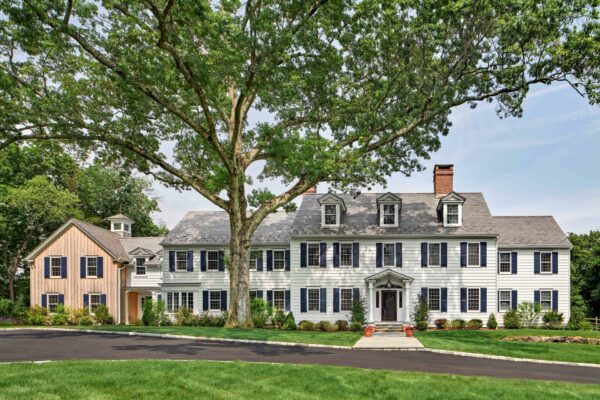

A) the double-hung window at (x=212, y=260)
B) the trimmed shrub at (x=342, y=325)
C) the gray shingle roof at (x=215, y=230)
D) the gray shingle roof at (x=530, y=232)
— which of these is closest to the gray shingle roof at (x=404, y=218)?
the gray shingle roof at (x=215, y=230)

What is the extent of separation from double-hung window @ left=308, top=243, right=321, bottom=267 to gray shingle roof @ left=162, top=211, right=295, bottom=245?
5.74 ft

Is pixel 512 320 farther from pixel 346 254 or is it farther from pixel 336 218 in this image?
pixel 336 218

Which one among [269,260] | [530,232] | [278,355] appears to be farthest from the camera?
[530,232]

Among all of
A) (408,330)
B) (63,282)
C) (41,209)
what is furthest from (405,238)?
(41,209)

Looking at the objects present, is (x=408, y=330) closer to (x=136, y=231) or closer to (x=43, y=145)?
(x=43, y=145)

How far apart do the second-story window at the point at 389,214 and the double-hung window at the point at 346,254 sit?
2753 millimetres

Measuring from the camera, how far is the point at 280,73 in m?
16.8

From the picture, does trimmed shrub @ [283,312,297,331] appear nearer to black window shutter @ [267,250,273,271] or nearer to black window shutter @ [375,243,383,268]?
black window shutter @ [267,250,273,271]

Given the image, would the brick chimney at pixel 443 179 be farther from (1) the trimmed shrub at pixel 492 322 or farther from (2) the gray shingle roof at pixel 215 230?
(2) the gray shingle roof at pixel 215 230

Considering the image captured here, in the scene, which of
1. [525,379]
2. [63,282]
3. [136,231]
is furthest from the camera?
[136,231]

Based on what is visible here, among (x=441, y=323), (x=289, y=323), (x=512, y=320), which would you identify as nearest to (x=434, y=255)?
(x=441, y=323)

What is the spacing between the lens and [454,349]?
1470 centimetres

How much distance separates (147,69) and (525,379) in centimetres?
1532

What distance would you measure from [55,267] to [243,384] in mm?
26994
